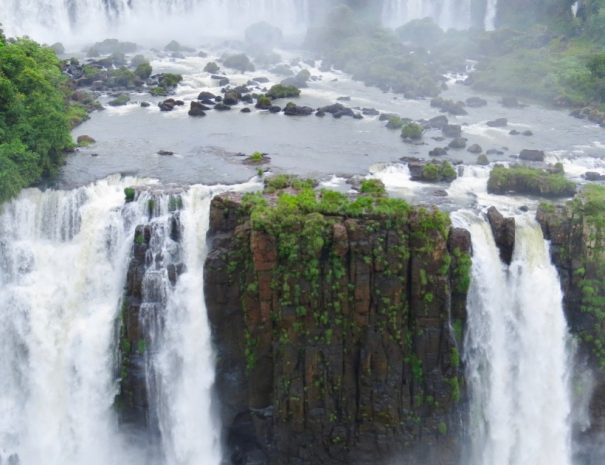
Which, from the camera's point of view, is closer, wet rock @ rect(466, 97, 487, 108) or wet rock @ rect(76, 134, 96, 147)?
wet rock @ rect(76, 134, 96, 147)

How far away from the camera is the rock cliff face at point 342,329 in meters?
22.6

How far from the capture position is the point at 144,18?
7531 centimetres

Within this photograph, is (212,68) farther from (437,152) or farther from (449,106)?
(437,152)

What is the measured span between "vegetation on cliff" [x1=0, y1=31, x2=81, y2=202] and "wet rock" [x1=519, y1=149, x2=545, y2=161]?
21.8 m

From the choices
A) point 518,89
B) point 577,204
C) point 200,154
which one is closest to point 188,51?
point 518,89

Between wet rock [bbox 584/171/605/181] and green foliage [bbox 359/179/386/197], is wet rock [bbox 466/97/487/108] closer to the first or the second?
wet rock [bbox 584/171/605/181]

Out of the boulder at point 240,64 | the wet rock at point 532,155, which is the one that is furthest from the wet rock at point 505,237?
the boulder at point 240,64

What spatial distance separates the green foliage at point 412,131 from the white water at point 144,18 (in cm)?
3976

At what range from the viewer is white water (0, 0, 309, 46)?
66.2m

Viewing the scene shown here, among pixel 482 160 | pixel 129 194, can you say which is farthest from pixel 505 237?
pixel 129 194

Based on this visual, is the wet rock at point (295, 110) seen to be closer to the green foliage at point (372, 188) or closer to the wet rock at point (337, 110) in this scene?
the wet rock at point (337, 110)

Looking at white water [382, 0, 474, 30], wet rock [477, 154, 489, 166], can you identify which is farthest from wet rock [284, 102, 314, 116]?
white water [382, 0, 474, 30]

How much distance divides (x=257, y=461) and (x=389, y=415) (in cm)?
498

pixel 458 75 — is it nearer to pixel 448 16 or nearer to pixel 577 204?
pixel 448 16
